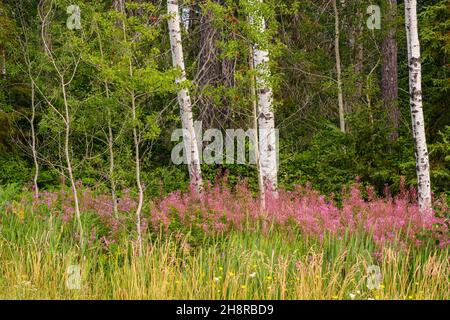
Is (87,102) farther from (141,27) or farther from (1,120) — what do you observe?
(1,120)

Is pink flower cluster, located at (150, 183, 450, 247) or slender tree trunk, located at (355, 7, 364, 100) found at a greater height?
slender tree trunk, located at (355, 7, 364, 100)

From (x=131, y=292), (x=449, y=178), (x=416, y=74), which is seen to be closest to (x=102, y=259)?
(x=131, y=292)

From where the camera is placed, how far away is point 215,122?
1556cm

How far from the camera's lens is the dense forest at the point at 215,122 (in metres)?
8.92

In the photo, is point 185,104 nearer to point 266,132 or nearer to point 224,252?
point 266,132

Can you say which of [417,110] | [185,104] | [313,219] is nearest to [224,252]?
[313,219]

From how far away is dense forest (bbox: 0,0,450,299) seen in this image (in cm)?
892

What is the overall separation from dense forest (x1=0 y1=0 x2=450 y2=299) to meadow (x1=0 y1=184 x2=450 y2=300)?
0.08 m

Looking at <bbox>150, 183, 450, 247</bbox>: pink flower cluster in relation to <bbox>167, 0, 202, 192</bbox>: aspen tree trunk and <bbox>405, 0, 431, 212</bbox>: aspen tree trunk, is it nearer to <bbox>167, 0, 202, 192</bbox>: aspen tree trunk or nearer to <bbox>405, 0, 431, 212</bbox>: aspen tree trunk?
<bbox>405, 0, 431, 212</bbox>: aspen tree trunk

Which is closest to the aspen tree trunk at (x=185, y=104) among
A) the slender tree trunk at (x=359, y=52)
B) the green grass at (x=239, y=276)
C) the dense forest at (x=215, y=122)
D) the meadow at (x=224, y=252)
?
the dense forest at (x=215, y=122)

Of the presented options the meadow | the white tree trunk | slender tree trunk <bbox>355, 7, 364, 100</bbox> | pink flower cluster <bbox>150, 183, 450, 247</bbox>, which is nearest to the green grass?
the meadow

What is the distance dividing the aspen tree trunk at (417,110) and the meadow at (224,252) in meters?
0.48

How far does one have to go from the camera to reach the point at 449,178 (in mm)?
13258
